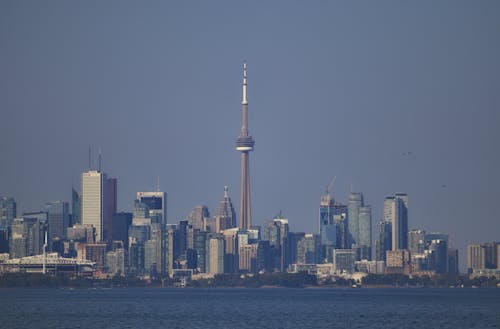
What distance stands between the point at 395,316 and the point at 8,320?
42658 millimetres

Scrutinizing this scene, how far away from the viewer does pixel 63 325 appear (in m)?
132

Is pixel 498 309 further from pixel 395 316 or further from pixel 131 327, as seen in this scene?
pixel 131 327

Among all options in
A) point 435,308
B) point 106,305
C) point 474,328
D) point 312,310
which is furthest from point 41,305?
point 474,328

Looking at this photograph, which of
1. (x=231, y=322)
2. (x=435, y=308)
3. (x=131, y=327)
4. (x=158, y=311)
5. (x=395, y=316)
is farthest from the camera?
(x=435, y=308)

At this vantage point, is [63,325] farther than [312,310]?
No

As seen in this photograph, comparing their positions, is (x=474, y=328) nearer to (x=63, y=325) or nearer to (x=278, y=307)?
(x=63, y=325)

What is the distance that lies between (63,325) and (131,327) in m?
7.43

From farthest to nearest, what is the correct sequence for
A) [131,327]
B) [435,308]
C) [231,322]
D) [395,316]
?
1. [435,308]
2. [395,316]
3. [231,322]
4. [131,327]

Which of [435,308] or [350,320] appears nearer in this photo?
[350,320]

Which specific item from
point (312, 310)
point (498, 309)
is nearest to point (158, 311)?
point (312, 310)

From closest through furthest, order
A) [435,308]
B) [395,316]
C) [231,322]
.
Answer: [231,322]
[395,316]
[435,308]

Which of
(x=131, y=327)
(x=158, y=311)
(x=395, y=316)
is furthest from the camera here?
(x=158, y=311)

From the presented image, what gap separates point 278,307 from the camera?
598ft

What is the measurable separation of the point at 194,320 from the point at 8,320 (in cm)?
1907
